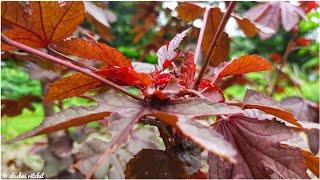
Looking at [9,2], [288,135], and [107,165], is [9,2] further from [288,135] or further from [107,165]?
[107,165]

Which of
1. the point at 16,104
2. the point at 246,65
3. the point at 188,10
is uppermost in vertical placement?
the point at 188,10

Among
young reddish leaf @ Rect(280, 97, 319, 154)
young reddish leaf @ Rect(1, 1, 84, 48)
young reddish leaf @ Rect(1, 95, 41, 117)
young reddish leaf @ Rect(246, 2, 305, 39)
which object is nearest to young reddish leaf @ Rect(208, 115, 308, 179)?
young reddish leaf @ Rect(1, 1, 84, 48)

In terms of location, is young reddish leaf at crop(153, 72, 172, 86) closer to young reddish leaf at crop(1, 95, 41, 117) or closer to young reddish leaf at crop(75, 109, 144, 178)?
young reddish leaf at crop(75, 109, 144, 178)

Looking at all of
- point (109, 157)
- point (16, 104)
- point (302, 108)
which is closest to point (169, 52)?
point (109, 157)

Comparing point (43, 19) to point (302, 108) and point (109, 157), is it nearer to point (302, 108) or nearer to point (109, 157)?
point (109, 157)

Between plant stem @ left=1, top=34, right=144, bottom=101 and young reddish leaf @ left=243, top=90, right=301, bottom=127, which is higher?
plant stem @ left=1, top=34, right=144, bottom=101

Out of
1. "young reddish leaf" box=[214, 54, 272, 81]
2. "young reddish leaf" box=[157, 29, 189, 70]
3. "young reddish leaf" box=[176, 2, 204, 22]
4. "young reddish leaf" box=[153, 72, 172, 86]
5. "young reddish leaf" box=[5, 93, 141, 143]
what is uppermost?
"young reddish leaf" box=[176, 2, 204, 22]

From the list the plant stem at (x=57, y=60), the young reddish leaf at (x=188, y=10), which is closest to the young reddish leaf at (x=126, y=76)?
the plant stem at (x=57, y=60)
